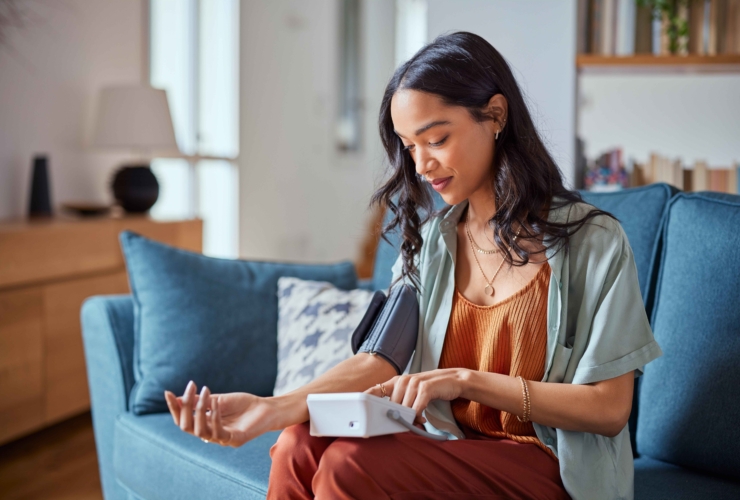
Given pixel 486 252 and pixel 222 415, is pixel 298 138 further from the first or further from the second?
pixel 222 415

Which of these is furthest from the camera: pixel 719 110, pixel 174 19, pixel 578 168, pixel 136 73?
pixel 174 19

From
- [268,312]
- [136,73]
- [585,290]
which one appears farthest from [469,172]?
[136,73]

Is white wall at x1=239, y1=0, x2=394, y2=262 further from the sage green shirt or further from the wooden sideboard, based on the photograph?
the sage green shirt

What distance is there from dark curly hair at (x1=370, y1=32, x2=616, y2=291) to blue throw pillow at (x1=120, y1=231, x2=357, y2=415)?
2.32ft

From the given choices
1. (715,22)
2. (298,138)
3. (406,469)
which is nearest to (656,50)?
(715,22)

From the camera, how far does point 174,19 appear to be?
3877 millimetres

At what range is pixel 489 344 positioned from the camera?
49.4 inches

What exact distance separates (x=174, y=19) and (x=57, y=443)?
7.63 ft

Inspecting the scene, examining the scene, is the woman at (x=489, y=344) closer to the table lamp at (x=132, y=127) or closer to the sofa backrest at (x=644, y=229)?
the sofa backrest at (x=644, y=229)

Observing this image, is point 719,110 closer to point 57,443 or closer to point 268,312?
point 268,312

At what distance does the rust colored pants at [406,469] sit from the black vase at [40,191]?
7.20ft

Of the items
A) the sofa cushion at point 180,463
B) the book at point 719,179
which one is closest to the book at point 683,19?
the book at point 719,179

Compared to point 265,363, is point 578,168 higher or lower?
higher

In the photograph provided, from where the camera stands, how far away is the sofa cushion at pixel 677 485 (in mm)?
1280
